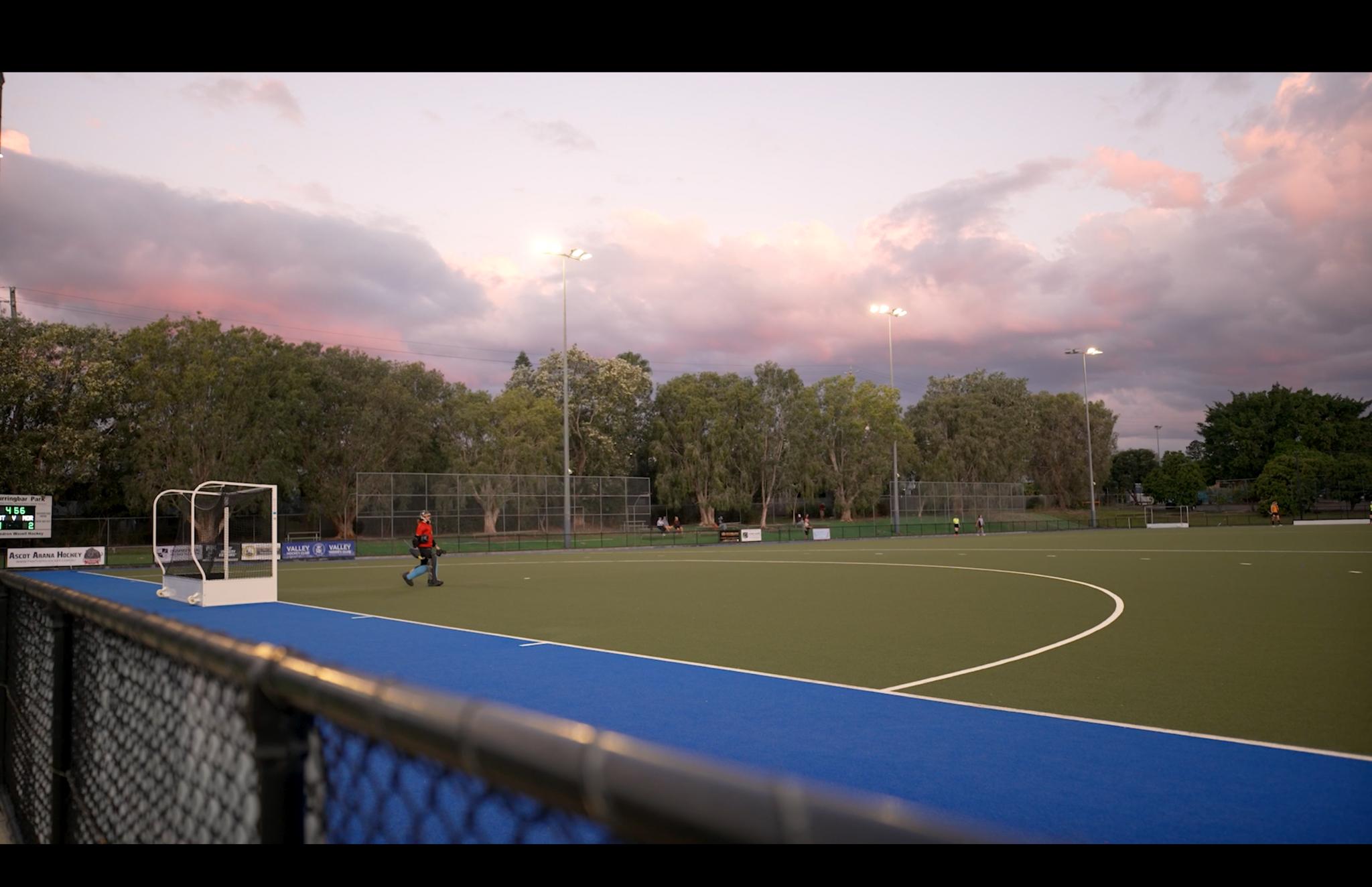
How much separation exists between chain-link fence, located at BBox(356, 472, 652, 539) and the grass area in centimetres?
1189

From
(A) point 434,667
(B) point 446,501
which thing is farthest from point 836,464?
(A) point 434,667

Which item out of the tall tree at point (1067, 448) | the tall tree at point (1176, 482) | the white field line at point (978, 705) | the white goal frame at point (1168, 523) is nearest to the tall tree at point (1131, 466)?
the tall tree at point (1176, 482)

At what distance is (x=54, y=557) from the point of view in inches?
1165

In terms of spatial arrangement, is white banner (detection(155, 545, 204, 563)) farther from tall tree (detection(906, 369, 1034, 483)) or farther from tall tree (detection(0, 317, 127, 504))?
tall tree (detection(906, 369, 1034, 483))

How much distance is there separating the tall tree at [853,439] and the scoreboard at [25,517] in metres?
57.8

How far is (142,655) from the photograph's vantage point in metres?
2.63

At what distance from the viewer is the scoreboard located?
87.3 ft

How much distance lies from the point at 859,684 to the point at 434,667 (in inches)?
193

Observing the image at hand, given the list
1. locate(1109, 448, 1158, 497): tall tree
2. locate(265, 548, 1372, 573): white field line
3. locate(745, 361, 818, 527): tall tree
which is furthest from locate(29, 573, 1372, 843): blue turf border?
locate(1109, 448, 1158, 497): tall tree

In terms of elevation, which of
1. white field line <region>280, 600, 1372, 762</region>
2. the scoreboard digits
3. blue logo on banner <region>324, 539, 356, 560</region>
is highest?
the scoreboard digits

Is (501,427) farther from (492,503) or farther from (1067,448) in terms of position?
(1067,448)

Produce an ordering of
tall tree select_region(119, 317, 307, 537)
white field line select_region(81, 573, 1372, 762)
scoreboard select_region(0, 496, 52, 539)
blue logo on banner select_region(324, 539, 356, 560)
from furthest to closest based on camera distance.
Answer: tall tree select_region(119, 317, 307, 537) → blue logo on banner select_region(324, 539, 356, 560) → scoreboard select_region(0, 496, 52, 539) → white field line select_region(81, 573, 1372, 762)

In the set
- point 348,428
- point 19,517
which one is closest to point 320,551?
point 19,517

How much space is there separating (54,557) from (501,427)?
32.1m
